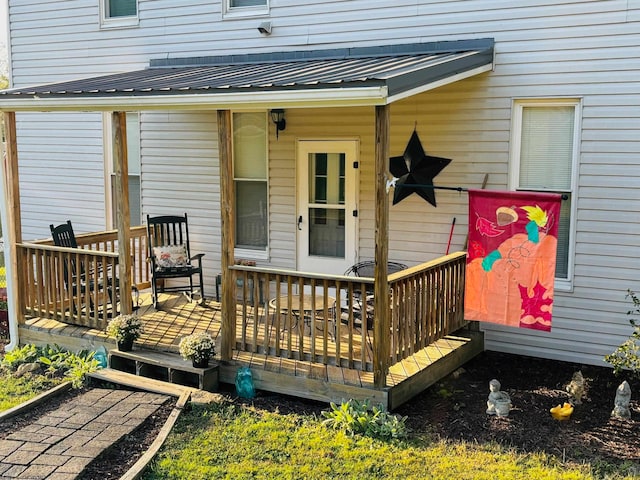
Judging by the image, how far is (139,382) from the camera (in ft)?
21.3

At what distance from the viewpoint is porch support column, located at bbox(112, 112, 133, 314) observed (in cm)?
712

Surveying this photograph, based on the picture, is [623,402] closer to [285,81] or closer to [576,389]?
[576,389]

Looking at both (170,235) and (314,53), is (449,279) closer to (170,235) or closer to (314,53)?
(314,53)

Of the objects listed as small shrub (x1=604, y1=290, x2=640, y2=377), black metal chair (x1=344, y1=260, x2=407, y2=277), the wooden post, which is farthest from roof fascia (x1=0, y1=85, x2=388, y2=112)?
small shrub (x1=604, y1=290, x2=640, y2=377)

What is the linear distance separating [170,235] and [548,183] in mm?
4980

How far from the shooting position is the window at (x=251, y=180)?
8969 mm

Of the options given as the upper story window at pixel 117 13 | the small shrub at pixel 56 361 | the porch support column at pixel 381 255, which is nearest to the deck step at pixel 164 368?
the small shrub at pixel 56 361

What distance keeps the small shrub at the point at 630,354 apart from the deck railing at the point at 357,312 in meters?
1.53

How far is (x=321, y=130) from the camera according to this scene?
27.5 ft

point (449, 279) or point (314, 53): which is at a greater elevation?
point (314, 53)

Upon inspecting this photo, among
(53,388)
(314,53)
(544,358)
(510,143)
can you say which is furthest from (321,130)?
(53,388)

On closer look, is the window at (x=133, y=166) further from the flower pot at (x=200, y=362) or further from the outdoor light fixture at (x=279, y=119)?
the flower pot at (x=200, y=362)

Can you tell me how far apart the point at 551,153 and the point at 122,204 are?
4512 millimetres

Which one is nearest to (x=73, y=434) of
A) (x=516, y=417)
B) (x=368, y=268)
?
(x=516, y=417)
